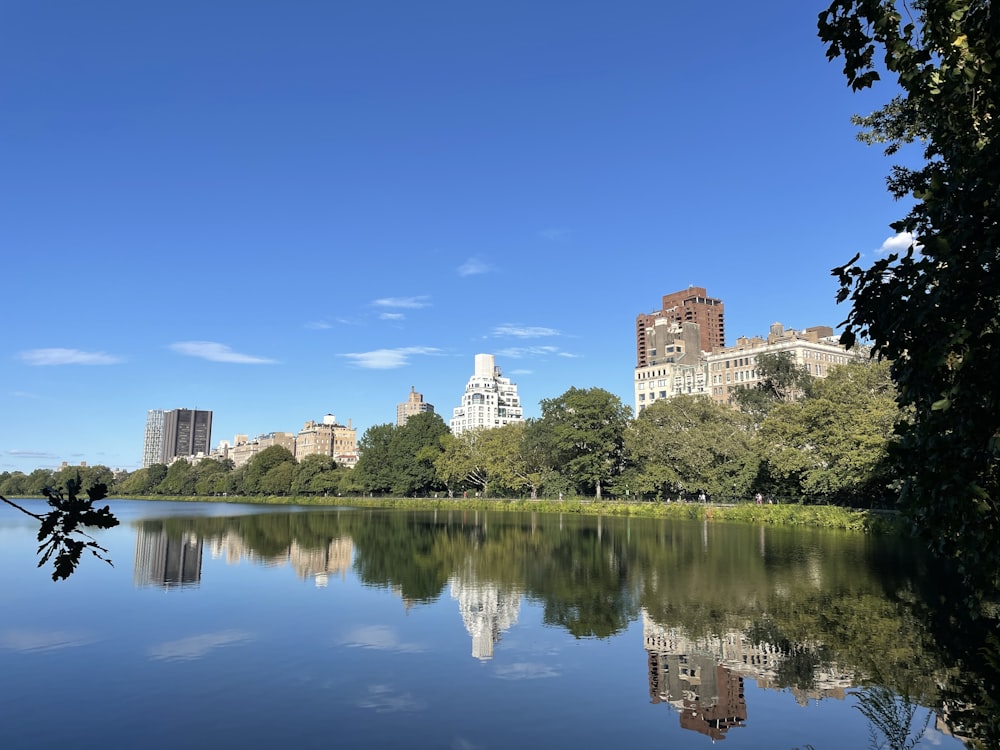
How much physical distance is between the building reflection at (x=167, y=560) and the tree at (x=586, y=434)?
53.9 meters

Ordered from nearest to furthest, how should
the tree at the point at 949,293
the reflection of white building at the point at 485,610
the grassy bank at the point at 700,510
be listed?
the tree at the point at 949,293, the reflection of white building at the point at 485,610, the grassy bank at the point at 700,510

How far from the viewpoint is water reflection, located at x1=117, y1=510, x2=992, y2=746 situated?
16109 millimetres

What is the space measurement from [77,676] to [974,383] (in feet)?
65.7

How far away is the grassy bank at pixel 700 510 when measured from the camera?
58406mm

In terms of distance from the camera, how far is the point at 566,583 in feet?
102

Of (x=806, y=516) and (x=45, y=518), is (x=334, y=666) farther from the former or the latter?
(x=806, y=516)

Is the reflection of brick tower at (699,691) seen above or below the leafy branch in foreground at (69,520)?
below

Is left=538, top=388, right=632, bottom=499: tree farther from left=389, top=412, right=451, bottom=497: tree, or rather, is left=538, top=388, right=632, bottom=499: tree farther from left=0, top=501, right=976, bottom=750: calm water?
left=0, top=501, right=976, bottom=750: calm water

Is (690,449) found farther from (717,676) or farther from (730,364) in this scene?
(730,364)

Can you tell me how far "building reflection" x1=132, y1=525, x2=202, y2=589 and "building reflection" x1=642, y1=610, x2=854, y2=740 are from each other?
936 inches

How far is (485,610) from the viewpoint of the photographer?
82.8ft

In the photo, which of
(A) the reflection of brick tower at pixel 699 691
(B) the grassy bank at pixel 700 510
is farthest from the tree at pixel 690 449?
(A) the reflection of brick tower at pixel 699 691

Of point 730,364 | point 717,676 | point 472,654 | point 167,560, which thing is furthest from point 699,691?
point 730,364

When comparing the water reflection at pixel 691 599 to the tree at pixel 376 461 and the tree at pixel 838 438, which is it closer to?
the tree at pixel 838 438
